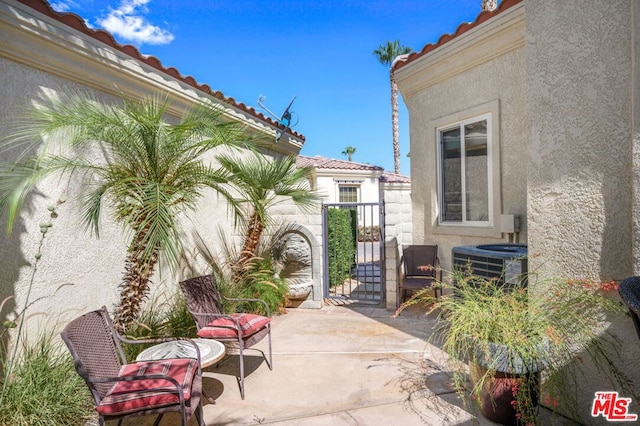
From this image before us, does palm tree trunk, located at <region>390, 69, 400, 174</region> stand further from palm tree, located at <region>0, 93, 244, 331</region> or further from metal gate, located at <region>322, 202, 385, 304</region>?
palm tree, located at <region>0, 93, 244, 331</region>

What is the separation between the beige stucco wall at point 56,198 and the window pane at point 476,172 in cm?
578

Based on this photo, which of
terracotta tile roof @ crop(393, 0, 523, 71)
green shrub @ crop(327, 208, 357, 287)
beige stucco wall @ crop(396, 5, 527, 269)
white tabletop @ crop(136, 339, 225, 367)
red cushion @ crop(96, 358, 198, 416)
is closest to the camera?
red cushion @ crop(96, 358, 198, 416)

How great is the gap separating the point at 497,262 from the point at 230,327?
3.70 m

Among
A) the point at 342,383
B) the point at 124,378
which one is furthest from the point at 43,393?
the point at 342,383

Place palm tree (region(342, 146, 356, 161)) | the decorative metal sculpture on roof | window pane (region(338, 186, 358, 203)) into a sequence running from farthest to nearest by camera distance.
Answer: palm tree (region(342, 146, 356, 161))
window pane (region(338, 186, 358, 203))
the decorative metal sculpture on roof

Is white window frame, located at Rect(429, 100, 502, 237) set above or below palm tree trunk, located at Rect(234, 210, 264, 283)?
above

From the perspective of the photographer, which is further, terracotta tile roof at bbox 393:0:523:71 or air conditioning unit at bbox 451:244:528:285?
terracotta tile roof at bbox 393:0:523:71

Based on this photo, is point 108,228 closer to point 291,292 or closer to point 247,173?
point 247,173

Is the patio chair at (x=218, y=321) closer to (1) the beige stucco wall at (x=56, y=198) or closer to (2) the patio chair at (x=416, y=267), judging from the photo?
(1) the beige stucco wall at (x=56, y=198)

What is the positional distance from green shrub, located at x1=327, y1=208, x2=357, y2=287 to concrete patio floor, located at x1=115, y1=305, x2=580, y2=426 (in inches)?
158

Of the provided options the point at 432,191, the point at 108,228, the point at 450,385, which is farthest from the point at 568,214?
the point at 108,228

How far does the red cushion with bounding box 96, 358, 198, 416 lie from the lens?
3.04m

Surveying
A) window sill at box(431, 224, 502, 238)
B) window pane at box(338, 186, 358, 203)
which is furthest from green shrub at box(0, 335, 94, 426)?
window pane at box(338, 186, 358, 203)

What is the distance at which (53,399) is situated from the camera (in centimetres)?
347
